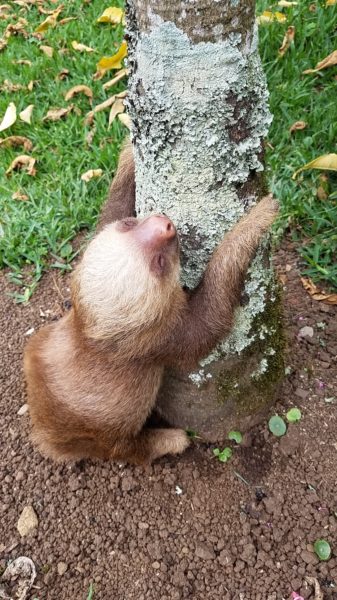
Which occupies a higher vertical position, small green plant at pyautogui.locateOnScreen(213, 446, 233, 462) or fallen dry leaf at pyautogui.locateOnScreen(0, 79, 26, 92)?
fallen dry leaf at pyautogui.locateOnScreen(0, 79, 26, 92)

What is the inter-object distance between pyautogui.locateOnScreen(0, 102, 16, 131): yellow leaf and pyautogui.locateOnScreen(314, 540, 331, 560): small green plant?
3579 millimetres

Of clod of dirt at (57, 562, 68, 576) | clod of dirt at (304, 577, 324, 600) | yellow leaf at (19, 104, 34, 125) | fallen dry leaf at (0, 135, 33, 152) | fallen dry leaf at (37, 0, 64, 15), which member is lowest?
clod of dirt at (304, 577, 324, 600)

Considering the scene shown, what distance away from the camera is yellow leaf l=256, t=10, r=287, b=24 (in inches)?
174

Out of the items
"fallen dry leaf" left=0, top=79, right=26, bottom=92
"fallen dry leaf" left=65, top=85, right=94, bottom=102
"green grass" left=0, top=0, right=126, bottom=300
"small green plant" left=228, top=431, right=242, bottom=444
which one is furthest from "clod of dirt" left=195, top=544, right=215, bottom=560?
"fallen dry leaf" left=0, top=79, right=26, bottom=92

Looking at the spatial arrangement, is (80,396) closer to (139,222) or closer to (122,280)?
(122,280)

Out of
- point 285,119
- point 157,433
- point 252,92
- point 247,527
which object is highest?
point 252,92

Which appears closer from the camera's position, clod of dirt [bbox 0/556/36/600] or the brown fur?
the brown fur

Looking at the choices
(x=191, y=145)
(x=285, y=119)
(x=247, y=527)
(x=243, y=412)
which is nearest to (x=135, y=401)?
(x=243, y=412)

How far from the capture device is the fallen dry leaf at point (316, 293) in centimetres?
315

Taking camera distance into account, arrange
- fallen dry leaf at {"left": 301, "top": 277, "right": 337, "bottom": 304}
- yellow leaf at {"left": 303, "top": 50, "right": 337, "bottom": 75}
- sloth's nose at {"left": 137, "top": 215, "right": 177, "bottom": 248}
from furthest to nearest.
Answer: yellow leaf at {"left": 303, "top": 50, "right": 337, "bottom": 75} < fallen dry leaf at {"left": 301, "top": 277, "right": 337, "bottom": 304} < sloth's nose at {"left": 137, "top": 215, "right": 177, "bottom": 248}

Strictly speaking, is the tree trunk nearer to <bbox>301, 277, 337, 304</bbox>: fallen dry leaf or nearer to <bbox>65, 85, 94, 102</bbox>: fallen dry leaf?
<bbox>301, 277, 337, 304</bbox>: fallen dry leaf

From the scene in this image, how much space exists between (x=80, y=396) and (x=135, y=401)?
23cm

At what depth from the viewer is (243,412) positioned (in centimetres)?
267

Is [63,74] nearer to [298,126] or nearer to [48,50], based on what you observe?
[48,50]
